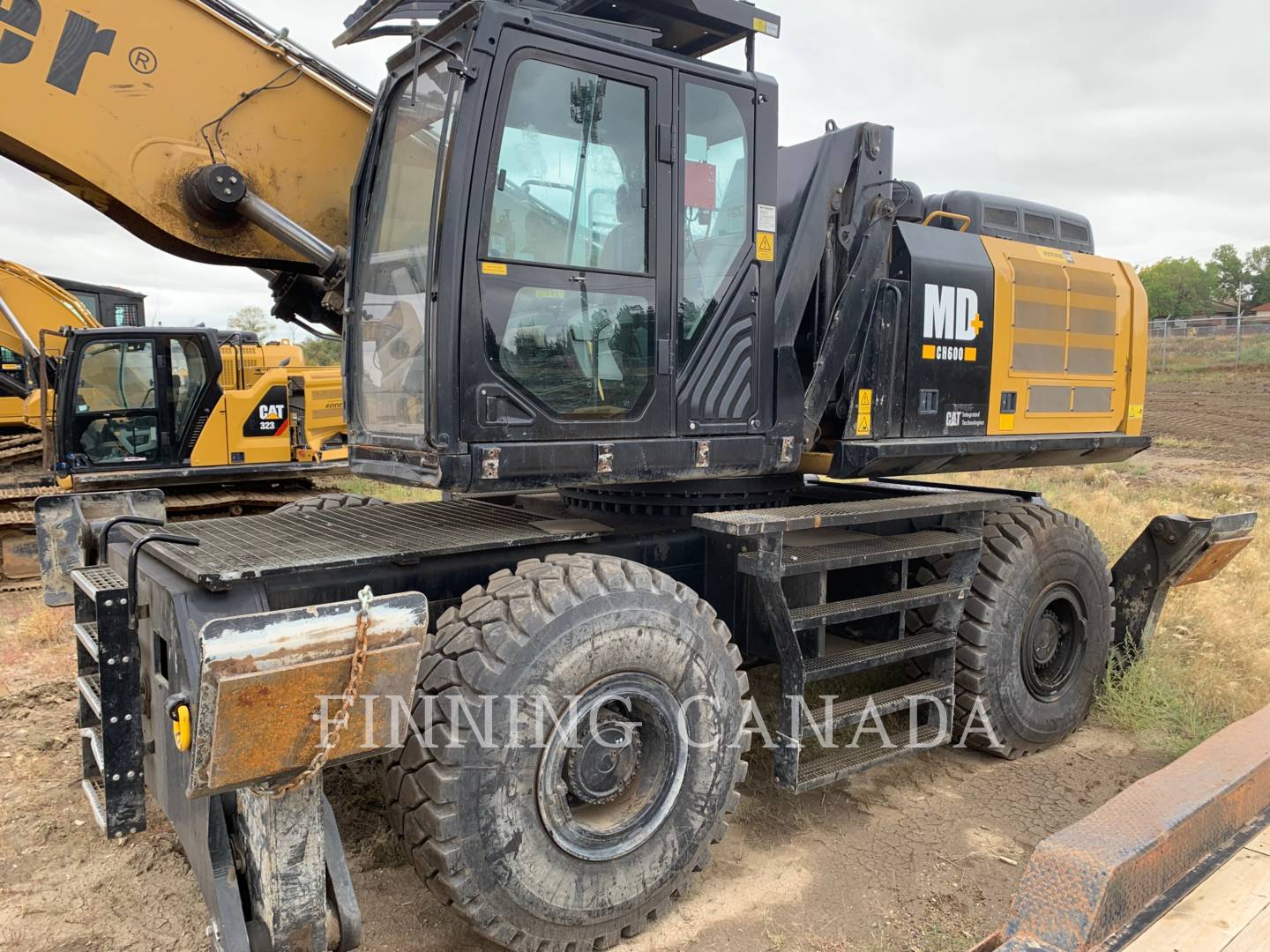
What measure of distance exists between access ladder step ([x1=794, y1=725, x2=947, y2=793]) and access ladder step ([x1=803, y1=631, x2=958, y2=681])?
13.5 inches

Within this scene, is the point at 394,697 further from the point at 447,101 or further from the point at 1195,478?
the point at 1195,478

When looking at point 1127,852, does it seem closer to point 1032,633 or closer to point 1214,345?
point 1032,633

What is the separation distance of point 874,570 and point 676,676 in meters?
1.74

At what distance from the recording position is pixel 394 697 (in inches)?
99.6

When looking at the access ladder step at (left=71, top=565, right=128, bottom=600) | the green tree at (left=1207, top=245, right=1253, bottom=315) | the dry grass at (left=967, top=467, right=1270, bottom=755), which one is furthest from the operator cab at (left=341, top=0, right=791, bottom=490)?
the green tree at (left=1207, top=245, right=1253, bottom=315)

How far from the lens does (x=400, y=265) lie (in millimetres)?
3562

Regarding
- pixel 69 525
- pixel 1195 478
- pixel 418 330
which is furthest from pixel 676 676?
pixel 1195 478

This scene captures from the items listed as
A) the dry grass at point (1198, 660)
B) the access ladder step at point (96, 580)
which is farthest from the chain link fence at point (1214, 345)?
the access ladder step at point (96, 580)

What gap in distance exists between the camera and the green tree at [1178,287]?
2544 inches

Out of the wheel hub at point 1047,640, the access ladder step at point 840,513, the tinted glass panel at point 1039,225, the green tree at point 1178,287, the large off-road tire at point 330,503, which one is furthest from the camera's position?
the green tree at point 1178,287

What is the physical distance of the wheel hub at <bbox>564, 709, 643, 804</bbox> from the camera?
319 cm

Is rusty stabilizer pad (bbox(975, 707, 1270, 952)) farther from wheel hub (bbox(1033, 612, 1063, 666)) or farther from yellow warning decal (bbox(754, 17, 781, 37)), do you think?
yellow warning decal (bbox(754, 17, 781, 37))

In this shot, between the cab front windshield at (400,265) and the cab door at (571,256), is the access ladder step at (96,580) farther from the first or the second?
the cab door at (571,256)

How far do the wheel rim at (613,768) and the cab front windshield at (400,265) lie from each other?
1136mm
